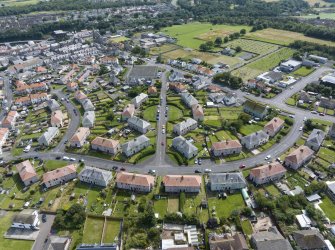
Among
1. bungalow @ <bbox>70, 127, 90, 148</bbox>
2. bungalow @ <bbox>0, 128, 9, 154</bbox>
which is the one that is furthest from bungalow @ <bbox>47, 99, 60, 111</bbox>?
bungalow @ <bbox>70, 127, 90, 148</bbox>

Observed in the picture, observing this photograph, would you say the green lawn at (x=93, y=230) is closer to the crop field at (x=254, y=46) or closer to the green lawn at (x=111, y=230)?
the green lawn at (x=111, y=230)

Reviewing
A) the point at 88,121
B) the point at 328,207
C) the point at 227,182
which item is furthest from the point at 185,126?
the point at 328,207

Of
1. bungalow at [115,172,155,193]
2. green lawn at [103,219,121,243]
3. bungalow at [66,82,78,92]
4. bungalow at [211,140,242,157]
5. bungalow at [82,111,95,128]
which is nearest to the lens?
green lawn at [103,219,121,243]

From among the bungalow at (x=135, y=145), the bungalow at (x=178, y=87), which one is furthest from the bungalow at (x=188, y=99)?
the bungalow at (x=135, y=145)

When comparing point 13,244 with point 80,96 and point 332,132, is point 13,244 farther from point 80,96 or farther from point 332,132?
point 332,132

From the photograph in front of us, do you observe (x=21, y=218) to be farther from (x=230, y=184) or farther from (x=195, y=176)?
(x=230, y=184)

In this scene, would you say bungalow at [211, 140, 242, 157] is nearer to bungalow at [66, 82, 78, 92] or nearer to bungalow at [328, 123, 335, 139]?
bungalow at [328, 123, 335, 139]
